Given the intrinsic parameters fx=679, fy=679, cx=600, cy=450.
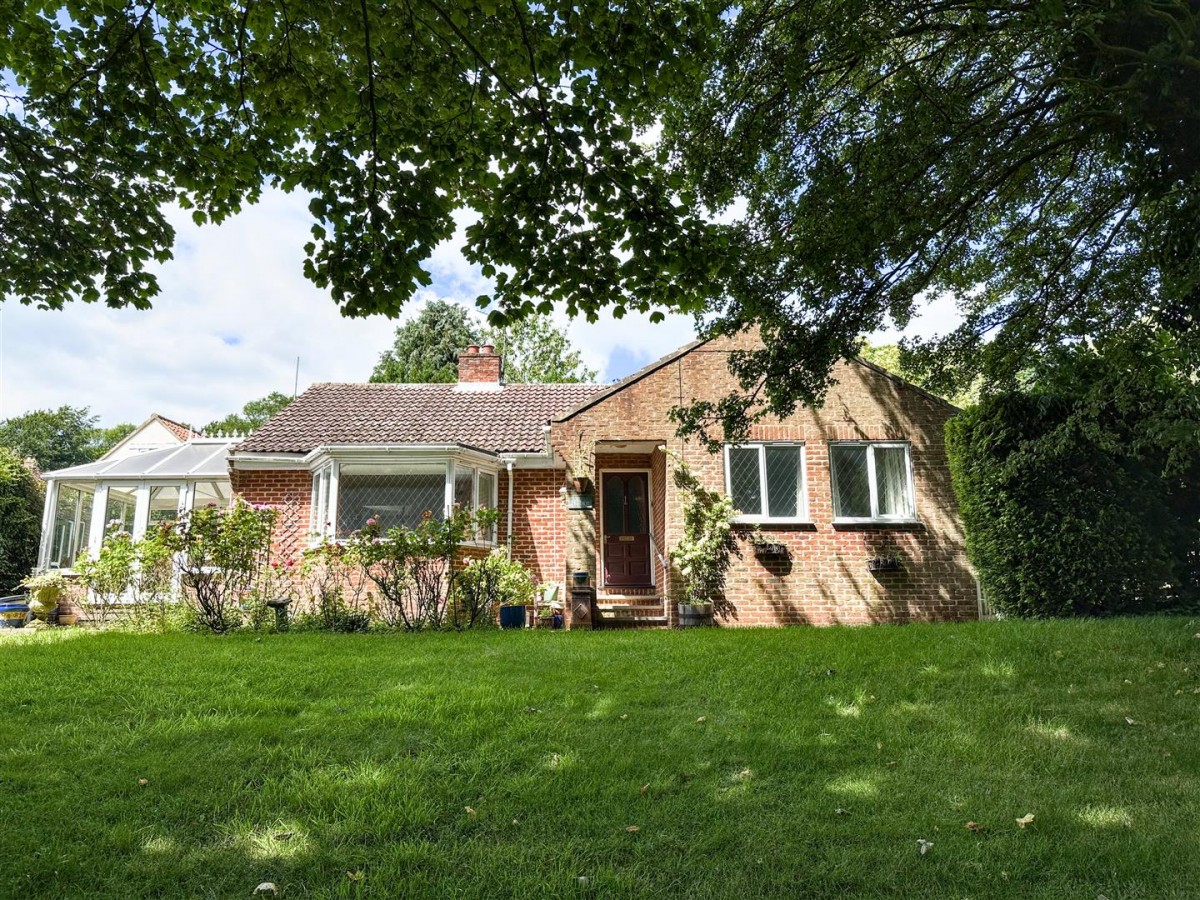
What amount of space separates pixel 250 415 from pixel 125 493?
36184mm

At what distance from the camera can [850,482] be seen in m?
12.0

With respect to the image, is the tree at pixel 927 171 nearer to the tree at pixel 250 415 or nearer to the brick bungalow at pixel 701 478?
the brick bungalow at pixel 701 478

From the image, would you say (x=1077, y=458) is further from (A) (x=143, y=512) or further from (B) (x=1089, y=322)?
(A) (x=143, y=512)

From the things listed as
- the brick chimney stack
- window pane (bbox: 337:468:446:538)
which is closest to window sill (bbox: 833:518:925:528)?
window pane (bbox: 337:468:446:538)

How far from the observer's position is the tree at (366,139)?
5.20m

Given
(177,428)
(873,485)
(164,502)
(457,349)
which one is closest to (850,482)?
(873,485)

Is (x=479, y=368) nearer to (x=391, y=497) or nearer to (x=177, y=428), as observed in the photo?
(x=391, y=497)

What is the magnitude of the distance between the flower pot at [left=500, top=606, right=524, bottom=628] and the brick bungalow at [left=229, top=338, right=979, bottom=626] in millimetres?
1098

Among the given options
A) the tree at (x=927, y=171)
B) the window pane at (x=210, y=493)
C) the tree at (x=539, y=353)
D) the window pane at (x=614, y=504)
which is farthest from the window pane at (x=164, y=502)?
the tree at (x=539, y=353)

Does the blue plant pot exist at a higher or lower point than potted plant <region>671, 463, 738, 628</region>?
lower

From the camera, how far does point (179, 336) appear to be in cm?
5666

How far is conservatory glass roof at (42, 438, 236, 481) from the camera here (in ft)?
49.8

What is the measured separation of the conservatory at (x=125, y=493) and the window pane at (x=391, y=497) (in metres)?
4.27

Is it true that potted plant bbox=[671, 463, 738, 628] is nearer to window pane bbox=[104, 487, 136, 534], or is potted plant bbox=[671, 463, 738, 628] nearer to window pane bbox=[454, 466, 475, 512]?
window pane bbox=[454, 466, 475, 512]
